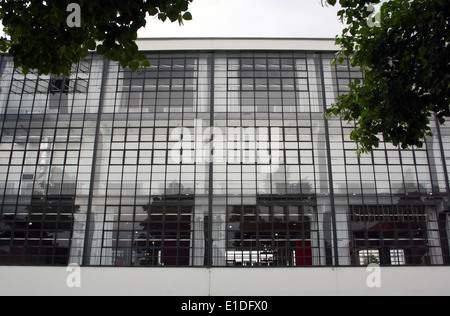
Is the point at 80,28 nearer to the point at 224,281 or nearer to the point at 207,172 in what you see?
the point at 207,172

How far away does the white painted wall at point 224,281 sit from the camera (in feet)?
58.5

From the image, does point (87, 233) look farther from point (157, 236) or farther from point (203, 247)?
point (203, 247)

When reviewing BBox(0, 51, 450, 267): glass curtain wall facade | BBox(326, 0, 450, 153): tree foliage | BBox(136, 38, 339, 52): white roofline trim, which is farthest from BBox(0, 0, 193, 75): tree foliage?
BBox(136, 38, 339, 52): white roofline trim

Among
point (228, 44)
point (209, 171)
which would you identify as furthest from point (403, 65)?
point (228, 44)

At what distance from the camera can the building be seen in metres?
19.1

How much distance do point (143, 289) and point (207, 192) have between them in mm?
5957

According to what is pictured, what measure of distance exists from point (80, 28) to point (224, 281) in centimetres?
1470

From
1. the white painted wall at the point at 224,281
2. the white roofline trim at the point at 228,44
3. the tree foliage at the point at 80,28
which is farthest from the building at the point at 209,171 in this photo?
the tree foliage at the point at 80,28

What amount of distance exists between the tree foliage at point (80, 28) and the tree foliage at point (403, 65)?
370 centimetres

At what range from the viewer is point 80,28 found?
623cm

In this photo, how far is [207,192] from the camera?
65.8 ft
